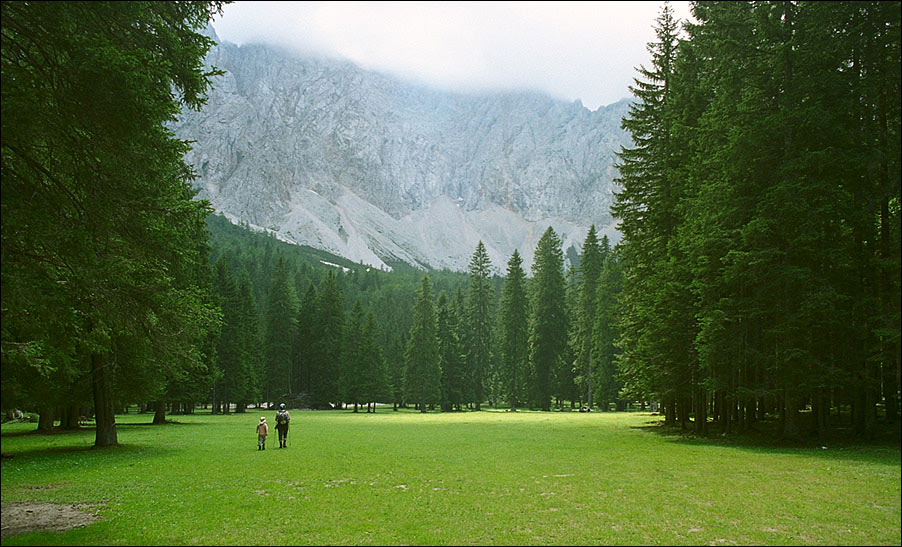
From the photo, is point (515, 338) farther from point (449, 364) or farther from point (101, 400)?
point (101, 400)

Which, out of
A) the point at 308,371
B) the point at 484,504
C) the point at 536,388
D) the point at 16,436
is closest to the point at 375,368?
the point at 308,371

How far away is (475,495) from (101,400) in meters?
17.2

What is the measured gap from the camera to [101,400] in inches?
862

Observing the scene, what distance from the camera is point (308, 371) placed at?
77.1m

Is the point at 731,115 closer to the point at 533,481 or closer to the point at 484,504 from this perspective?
the point at 533,481

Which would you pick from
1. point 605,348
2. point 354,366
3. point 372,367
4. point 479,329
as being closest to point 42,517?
point 605,348

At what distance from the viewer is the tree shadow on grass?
11.4 meters

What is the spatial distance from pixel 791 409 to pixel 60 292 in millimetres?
21022

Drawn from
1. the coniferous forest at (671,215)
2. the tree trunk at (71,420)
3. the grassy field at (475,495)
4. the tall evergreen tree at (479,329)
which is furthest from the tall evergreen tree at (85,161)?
the tall evergreen tree at (479,329)

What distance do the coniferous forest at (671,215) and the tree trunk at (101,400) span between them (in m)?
0.08

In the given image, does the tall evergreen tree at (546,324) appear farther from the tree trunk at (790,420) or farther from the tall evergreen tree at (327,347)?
the tree trunk at (790,420)

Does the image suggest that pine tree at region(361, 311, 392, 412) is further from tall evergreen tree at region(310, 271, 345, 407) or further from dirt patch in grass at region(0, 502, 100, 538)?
dirt patch in grass at region(0, 502, 100, 538)

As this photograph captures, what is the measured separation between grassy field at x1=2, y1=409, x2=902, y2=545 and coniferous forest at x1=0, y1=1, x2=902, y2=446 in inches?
98.0

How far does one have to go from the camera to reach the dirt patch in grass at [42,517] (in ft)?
30.1
